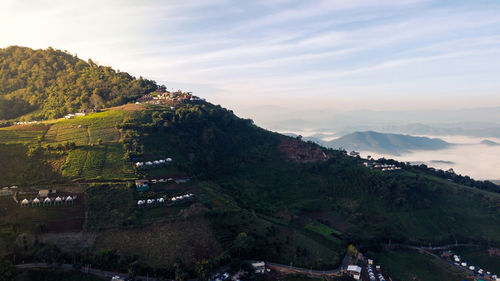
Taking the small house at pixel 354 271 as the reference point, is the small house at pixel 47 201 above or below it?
above

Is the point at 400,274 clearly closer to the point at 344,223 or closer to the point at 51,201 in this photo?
the point at 344,223

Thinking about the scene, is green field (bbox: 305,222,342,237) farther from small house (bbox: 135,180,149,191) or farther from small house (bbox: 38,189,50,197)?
small house (bbox: 38,189,50,197)

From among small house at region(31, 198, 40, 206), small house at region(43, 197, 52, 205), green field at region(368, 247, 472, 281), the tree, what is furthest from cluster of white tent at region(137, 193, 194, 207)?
green field at region(368, 247, 472, 281)

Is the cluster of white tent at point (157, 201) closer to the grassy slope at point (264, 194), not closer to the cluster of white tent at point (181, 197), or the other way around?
the cluster of white tent at point (181, 197)

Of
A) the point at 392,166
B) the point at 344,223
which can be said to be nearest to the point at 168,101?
the point at 344,223

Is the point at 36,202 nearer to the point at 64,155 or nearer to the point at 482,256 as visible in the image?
the point at 64,155

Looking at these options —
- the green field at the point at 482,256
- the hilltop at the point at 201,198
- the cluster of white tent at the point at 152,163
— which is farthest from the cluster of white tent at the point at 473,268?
the cluster of white tent at the point at 152,163
